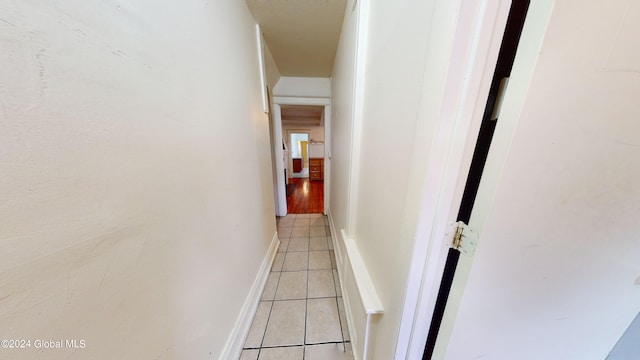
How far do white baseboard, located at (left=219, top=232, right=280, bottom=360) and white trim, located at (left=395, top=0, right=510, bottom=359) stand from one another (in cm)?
98

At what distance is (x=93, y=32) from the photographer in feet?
1.38

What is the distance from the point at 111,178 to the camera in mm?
450

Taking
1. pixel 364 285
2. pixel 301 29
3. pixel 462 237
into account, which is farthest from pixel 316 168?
pixel 462 237

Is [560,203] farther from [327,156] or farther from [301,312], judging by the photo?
[327,156]

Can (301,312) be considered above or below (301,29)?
below

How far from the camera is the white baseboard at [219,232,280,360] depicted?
1.02m

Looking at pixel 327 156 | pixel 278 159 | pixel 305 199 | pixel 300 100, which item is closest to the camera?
pixel 300 100

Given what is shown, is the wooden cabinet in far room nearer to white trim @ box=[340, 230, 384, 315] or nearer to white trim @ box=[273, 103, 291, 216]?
white trim @ box=[273, 103, 291, 216]

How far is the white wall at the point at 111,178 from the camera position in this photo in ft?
1.04

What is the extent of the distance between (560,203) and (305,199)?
3.58 metres

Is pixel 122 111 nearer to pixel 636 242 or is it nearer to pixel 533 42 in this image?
pixel 533 42

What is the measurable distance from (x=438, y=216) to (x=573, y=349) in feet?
2.53

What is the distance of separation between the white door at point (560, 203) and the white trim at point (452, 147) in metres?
0.06

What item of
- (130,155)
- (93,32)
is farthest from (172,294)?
(93,32)
